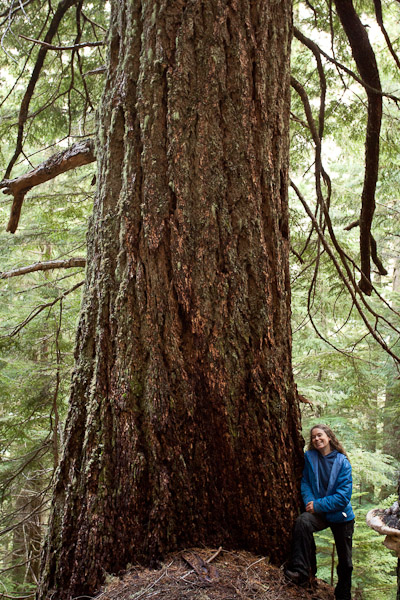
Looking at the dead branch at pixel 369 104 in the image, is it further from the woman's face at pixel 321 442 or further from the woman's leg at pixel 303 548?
the woman's leg at pixel 303 548

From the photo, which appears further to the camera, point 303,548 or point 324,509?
point 324,509

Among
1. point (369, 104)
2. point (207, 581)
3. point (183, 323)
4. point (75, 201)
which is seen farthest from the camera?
point (75, 201)

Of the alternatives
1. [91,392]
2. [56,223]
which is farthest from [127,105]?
[56,223]

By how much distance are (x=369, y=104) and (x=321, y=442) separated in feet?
7.80

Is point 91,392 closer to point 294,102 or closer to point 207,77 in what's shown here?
point 207,77

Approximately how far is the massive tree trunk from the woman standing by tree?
0.08 m

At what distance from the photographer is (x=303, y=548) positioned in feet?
6.52

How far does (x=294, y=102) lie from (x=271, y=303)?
3.52m

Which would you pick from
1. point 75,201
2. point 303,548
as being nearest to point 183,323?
point 303,548

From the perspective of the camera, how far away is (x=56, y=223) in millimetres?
4824

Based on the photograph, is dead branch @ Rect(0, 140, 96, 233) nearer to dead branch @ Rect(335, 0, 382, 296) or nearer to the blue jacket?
dead branch @ Rect(335, 0, 382, 296)

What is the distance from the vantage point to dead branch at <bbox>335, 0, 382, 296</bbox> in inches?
113

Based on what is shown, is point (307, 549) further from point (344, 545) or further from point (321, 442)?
point (321, 442)

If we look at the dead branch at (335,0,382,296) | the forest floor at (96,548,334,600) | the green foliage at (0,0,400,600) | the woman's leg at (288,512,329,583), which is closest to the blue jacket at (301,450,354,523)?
the woman's leg at (288,512,329,583)
